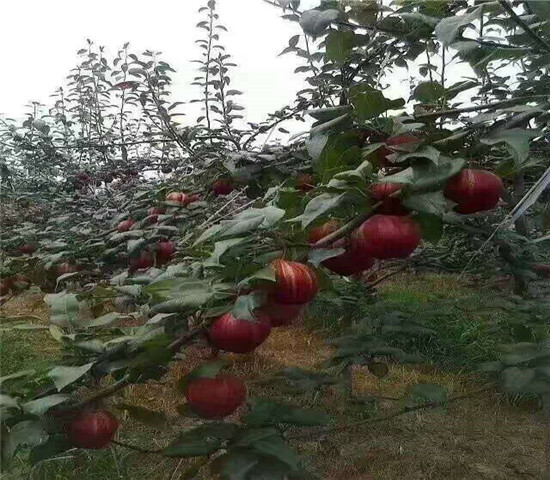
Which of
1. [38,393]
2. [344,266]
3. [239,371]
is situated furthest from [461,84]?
[239,371]

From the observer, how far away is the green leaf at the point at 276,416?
110 centimetres

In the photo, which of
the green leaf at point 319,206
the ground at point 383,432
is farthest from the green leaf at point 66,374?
the ground at point 383,432

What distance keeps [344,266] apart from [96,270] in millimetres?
938

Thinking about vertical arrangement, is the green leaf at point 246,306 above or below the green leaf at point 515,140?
below

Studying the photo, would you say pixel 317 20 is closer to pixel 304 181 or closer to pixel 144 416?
pixel 304 181

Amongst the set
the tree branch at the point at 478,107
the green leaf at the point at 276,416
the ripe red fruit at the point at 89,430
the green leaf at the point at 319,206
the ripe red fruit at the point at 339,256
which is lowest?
the green leaf at the point at 276,416

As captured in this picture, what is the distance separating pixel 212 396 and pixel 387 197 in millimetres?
453

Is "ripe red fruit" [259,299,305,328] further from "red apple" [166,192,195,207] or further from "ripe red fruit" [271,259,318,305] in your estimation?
"red apple" [166,192,195,207]

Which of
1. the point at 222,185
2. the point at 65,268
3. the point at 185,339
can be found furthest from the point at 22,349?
the point at 185,339

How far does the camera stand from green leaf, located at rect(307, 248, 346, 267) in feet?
2.75

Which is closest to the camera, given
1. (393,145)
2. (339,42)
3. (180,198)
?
(393,145)

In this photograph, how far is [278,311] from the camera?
35.7 inches

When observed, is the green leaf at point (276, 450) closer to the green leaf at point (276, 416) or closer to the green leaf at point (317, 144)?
the green leaf at point (276, 416)

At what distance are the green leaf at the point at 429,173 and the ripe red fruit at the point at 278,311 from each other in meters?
0.25
